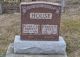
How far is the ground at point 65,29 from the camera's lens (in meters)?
6.66

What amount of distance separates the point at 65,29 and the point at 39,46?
2.85m

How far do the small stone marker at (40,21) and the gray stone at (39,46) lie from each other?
0.12 meters

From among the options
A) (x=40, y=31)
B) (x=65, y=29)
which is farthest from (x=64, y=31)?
(x=40, y=31)

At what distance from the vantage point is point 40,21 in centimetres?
569

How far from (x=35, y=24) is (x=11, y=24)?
3317 mm

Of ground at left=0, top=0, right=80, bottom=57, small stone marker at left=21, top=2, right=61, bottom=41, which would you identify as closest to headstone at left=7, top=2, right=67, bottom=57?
small stone marker at left=21, top=2, right=61, bottom=41

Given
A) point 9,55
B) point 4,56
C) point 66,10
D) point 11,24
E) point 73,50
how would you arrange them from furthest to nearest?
point 66,10 < point 11,24 < point 73,50 < point 4,56 < point 9,55

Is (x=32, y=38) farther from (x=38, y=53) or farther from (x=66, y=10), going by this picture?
(x=66, y=10)

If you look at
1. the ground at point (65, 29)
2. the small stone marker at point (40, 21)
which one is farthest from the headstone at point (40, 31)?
the ground at point (65, 29)

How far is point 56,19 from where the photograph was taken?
5.69 metres

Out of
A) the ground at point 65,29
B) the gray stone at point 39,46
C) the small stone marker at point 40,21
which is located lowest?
the ground at point 65,29

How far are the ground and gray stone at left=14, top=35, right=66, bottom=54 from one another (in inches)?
23.8

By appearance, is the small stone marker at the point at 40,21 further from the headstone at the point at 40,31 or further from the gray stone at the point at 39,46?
the gray stone at the point at 39,46

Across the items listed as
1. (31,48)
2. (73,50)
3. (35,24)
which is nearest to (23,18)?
(35,24)
